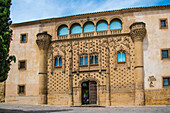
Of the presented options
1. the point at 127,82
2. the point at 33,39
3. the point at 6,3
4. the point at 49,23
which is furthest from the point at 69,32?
the point at 6,3

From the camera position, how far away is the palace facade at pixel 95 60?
70.4 feet

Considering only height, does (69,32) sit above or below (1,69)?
above

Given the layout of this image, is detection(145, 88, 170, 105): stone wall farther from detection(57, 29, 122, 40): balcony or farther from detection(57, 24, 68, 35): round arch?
detection(57, 24, 68, 35): round arch

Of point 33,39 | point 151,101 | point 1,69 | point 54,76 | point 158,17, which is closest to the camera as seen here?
point 1,69

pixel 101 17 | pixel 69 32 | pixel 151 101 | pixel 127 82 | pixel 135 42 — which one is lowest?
pixel 151 101

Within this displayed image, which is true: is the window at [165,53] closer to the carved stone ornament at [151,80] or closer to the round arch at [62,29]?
the carved stone ornament at [151,80]

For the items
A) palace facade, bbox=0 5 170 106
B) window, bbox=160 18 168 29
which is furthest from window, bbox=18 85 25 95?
window, bbox=160 18 168 29

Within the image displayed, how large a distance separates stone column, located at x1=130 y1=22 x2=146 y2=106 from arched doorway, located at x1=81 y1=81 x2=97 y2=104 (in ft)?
14.1

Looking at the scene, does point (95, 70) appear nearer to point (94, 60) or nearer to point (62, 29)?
point (94, 60)

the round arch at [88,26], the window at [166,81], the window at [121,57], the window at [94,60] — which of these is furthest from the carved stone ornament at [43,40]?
the window at [166,81]

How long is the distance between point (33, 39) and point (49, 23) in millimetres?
2705

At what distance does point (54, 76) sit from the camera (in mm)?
23953

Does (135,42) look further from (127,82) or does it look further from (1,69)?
(1,69)

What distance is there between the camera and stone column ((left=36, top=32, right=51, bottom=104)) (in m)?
23.7
